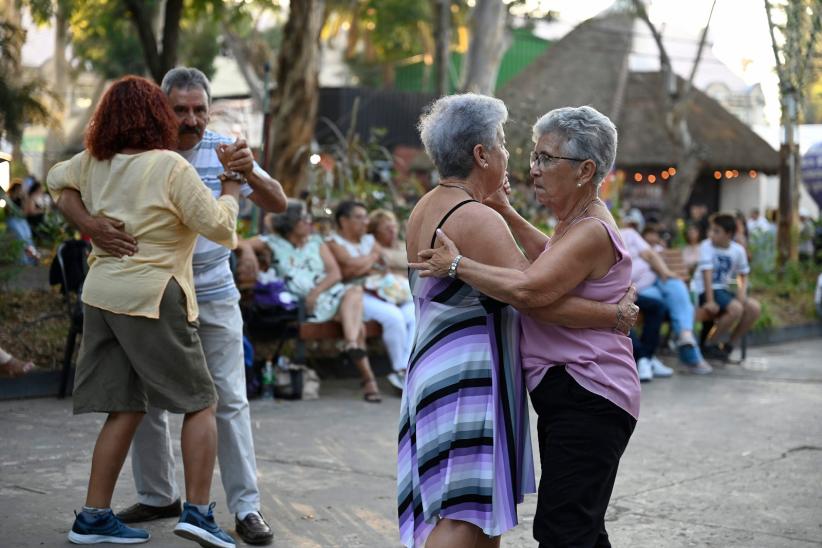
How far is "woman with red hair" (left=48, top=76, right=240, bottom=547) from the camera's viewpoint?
447cm

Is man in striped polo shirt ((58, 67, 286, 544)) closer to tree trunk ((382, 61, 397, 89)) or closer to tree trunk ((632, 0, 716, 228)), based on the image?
tree trunk ((632, 0, 716, 228))

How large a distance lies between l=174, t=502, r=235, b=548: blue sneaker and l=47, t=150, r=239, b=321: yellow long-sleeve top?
2.51 feet

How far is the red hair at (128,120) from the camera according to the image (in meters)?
4.50

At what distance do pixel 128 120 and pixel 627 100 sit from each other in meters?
36.0

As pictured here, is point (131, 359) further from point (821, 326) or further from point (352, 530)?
point (821, 326)

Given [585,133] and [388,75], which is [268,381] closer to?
[585,133]

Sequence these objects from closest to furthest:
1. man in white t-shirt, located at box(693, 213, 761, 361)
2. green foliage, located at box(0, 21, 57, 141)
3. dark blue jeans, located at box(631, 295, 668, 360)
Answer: dark blue jeans, located at box(631, 295, 668, 360), green foliage, located at box(0, 21, 57, 141), man in white t-shirt, located at box(693, 213, 761, 361)

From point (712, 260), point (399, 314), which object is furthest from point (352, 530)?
point (712, 260)

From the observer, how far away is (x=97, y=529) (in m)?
4.60

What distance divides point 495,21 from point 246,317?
15.6m

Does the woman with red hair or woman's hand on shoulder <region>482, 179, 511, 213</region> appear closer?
woman's hand on shoulder <region>482, 179, 511, 213</region>

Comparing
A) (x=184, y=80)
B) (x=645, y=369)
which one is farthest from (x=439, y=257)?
(x=645, y=369)

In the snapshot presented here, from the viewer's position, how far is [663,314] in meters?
11.5

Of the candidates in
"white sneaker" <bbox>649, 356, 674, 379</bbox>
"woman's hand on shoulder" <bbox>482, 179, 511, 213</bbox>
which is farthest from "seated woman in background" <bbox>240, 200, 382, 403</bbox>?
"woman's hand on shoulder" <bbox>482, 179, 511, 213</bbox>
